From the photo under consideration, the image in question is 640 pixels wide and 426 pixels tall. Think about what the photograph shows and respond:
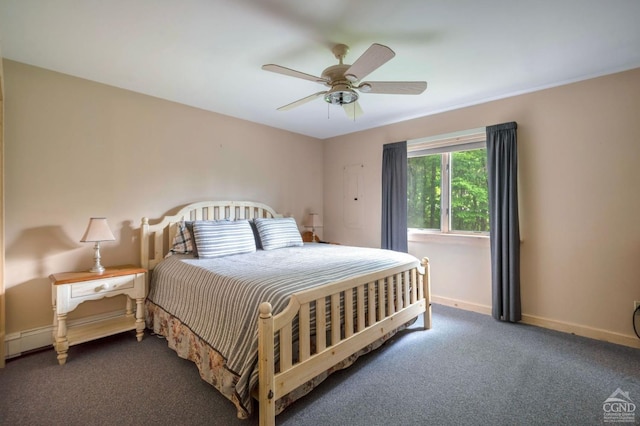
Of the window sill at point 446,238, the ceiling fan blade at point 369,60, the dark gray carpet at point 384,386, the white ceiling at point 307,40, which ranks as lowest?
the dark gray carpet at point 384,386

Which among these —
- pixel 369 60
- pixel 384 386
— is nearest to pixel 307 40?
pixel 369 60

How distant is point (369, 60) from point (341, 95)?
47cm

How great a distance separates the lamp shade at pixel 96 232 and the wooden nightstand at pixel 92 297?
30cm

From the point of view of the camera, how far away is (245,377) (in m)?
1.53

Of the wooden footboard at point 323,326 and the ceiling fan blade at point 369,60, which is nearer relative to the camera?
the wooden footboard at point 323,326

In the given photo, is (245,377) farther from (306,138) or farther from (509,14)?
(306,138)

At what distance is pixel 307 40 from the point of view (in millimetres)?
2061

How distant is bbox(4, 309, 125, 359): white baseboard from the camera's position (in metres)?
2.29

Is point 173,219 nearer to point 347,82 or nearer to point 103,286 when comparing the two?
point 103,286

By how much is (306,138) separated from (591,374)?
418 cm

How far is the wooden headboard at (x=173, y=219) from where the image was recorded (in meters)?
2.92

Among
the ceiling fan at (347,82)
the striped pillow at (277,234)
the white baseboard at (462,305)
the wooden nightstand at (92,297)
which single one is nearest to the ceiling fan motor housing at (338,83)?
the ceiling fan at (347,82)

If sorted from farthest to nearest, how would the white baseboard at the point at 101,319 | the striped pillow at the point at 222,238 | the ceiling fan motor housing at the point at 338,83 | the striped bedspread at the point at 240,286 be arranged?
the striped pillow at the point at 222,238 < the white baseboard at the point at 101,319 < the ceiling fan motor housing at the point at 338,83 < the striped bedspread at the point at 240,286

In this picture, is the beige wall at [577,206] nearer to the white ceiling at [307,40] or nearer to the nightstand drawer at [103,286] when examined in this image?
the white ceiling at [307,40]
